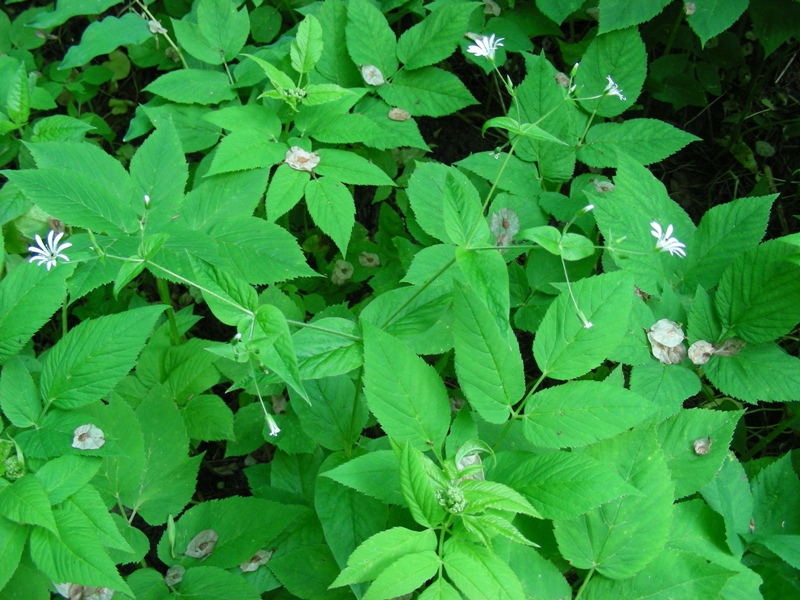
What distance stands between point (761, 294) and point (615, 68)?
3.12 feet

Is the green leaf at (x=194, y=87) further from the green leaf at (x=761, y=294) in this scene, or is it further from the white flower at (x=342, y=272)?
the green leaf at (x=761, y=294)

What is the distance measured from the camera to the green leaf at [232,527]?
181 centimetres

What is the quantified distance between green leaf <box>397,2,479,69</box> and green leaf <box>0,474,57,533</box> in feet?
6.00

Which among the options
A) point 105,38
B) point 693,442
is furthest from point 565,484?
point 105,38

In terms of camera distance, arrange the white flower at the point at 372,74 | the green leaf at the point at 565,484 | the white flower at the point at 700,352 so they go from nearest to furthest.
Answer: the green leaf at the point at 565,484 < the white flower at the point at 700,352 < the white flower at the point at 372,74

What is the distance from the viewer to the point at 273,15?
2.81 metres

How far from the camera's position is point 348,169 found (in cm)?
213

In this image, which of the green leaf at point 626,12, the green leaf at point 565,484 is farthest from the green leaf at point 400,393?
the green leaf at point 626,12

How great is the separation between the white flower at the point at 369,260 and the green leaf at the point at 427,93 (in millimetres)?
599

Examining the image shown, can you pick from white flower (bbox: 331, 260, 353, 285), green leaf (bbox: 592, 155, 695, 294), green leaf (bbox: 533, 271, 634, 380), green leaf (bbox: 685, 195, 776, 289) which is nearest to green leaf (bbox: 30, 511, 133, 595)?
green leaf (bbox: 533, 271, 634, 380)

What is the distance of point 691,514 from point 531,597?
53cm

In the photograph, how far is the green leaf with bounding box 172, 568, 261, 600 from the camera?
1.71 meters

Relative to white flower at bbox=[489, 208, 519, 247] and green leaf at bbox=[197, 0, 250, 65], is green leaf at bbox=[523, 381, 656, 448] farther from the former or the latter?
green leaf at bbox=[197, 0, 250, 65]

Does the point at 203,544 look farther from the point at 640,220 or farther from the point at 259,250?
the point at 640,220
